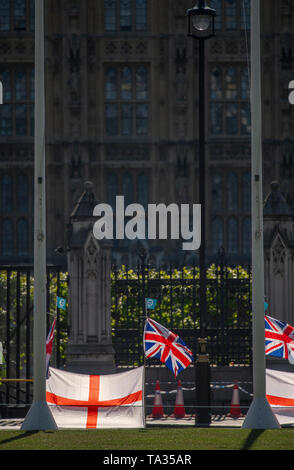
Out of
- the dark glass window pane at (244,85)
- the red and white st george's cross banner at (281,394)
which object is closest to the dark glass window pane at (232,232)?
the dark glass window pane at (244,85)

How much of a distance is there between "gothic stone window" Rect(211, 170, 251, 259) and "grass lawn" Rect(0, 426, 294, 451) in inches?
1002

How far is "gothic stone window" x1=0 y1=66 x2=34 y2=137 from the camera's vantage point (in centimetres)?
3891

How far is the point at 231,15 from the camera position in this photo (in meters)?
38.8

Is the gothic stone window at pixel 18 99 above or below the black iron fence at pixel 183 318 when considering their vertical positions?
above

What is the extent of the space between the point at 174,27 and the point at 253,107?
24.7m

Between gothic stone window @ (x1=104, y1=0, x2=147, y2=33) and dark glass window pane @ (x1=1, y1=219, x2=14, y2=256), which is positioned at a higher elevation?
gothic stone window @ (x1=104, y1=0, x2=147, y2=33)

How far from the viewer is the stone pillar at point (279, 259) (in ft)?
65.6

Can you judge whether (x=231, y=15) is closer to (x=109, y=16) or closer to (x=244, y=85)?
(x=244, y=85)

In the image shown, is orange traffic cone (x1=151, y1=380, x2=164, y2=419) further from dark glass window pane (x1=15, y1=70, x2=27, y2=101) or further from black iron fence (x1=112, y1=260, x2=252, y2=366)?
dark glass window pane (x1=15, y1=70, x2=27, y2=101)

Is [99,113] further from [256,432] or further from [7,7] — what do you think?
[256,432]

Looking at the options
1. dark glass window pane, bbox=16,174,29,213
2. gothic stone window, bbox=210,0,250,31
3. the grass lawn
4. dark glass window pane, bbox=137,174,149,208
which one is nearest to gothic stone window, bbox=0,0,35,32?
dark glass window pane, bbox=16,174,29,213

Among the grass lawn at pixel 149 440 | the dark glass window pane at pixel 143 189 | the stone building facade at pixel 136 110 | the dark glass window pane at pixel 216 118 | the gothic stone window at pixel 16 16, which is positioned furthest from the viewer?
the dark glass window pane at pixel 216 118

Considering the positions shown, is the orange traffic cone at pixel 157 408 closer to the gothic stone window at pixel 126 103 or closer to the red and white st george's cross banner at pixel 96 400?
the red and white st george's cross banner at pixel 96 400

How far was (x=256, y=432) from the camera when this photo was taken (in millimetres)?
12812
